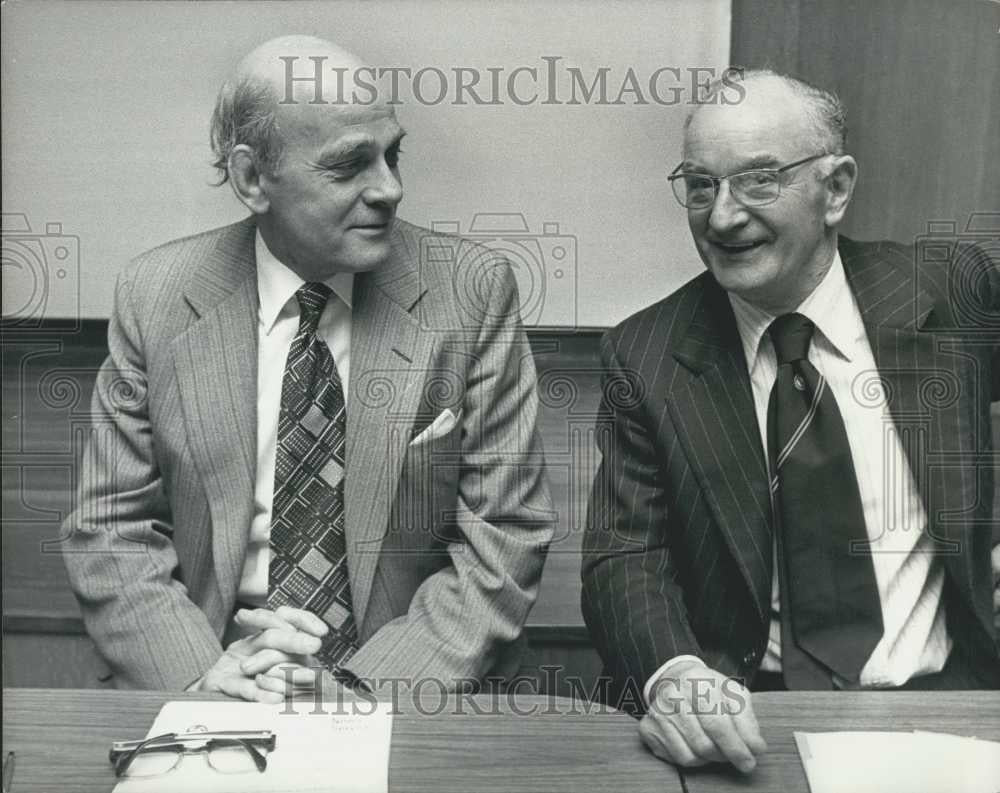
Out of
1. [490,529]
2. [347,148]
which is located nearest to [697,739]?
[490,529]

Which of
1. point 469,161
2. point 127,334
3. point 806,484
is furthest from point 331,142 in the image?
point 806,484

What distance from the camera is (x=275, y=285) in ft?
5.63

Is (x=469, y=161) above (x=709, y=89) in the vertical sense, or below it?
below

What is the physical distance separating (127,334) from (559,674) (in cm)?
81

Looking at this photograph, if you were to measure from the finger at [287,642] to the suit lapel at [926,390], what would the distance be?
0.90 meters

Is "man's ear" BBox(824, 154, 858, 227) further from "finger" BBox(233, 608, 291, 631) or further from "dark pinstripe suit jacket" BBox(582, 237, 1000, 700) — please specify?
"finger" BBox(233, 608, 291, 631)

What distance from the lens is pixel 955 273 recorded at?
5.63 feet

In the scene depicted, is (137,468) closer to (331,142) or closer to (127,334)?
(127,334)

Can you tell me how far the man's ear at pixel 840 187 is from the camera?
165 cm

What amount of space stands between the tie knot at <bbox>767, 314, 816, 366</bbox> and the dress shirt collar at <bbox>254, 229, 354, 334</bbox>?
62 cm

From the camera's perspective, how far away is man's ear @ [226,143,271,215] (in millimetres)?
1671

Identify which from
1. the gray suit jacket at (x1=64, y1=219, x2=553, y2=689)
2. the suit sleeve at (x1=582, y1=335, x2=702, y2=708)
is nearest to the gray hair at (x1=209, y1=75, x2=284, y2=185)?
the gray suit jacket at (x1=64, y1=219, x2=553, y2=689)

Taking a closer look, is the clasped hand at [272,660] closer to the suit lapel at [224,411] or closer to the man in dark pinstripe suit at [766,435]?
the suit lapel at [224,411]

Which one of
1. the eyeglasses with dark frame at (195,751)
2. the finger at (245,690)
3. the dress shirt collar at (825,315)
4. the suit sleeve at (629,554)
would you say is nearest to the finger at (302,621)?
the finger at (245,690)
